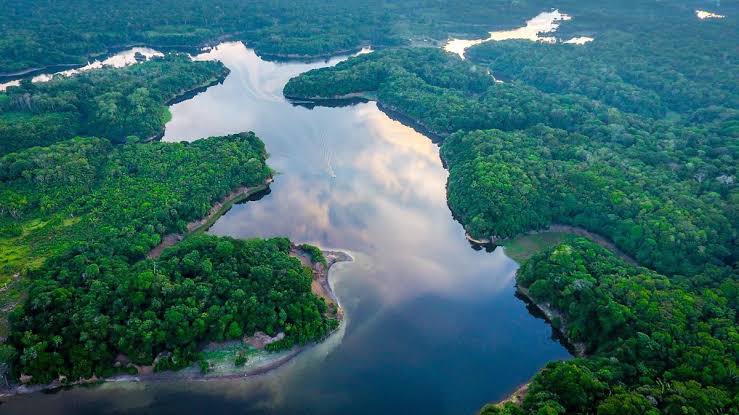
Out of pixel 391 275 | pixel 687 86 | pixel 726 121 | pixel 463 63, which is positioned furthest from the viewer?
pixel 463 63

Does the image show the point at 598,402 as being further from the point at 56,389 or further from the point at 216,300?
the point at 56,389

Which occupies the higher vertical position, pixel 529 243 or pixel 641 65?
pixel 641 65

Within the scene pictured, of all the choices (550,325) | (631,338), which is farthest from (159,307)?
(631,338)

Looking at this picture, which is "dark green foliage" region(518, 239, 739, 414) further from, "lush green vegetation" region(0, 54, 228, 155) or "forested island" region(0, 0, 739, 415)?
"lush green vegetation" region(0, 54, 228, 155)

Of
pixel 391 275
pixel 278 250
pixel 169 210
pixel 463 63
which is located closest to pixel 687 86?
pixel 463 63

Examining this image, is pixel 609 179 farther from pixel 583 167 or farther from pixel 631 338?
pixel 631 338
